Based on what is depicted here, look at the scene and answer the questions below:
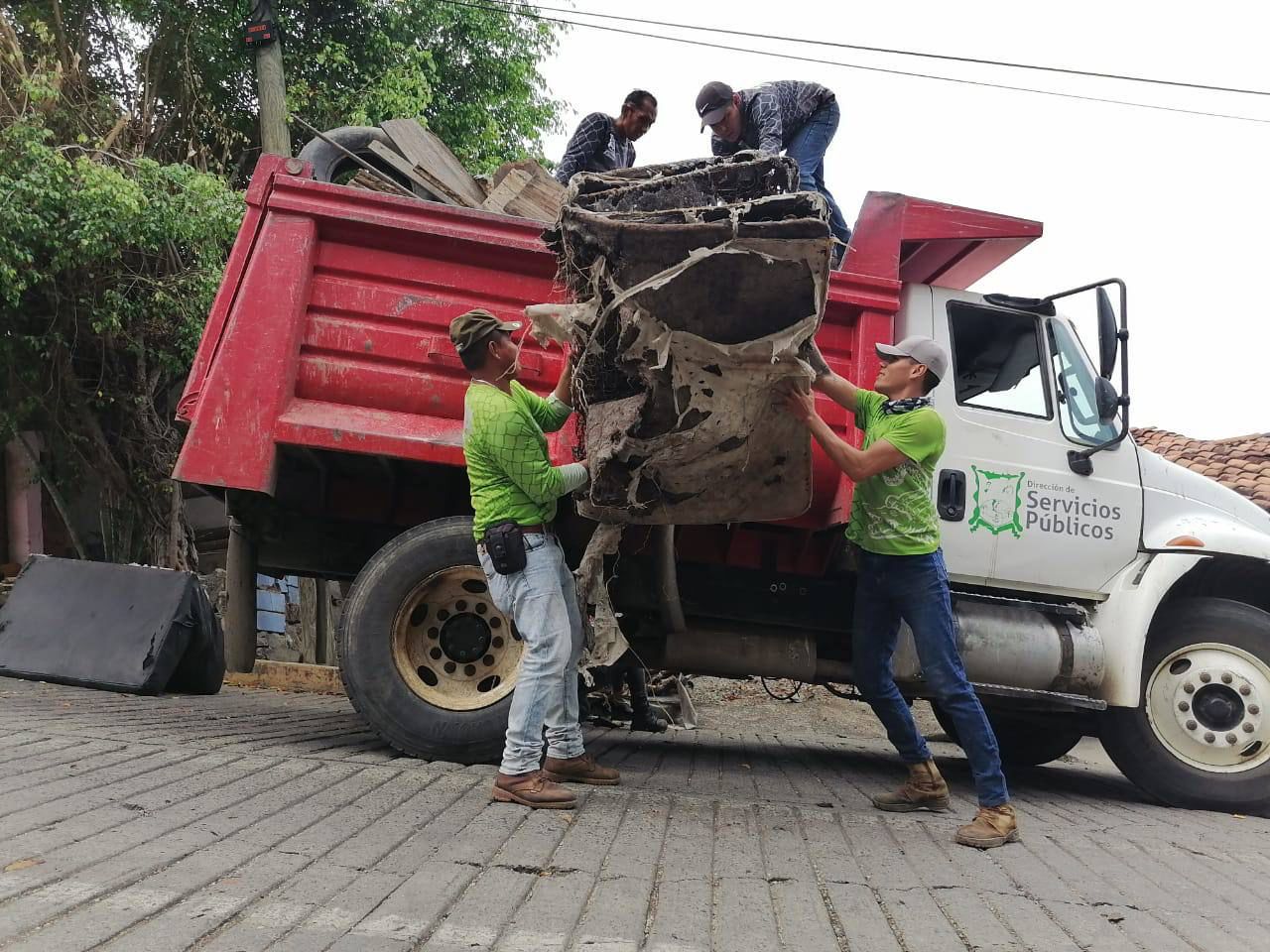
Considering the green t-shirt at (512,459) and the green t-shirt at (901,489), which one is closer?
the green t-shirt at (512,459)

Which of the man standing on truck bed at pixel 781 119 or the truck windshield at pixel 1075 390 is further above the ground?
the man standing on truck bed at pixel 781 119

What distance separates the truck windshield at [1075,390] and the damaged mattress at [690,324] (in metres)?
1.90

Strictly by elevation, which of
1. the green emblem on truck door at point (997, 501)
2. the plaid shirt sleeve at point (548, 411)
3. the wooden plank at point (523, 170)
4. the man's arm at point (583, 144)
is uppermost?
the man's arm at point (583, 144)

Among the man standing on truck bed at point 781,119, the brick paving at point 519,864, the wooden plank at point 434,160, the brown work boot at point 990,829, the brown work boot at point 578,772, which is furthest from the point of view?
the man standing on truck bed at point 781,119

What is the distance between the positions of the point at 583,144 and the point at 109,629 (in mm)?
4027

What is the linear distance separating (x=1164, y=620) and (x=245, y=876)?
14.3 ft

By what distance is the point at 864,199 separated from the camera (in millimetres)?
4852

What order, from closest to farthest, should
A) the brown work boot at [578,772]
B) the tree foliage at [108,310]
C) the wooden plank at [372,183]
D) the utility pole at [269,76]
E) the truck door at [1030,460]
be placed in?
the brown work boot at [578,772], the wooden plank at [372,183], the truck door at [1030,460], the tree foliage at [108,310], the utility pole at [269,76]

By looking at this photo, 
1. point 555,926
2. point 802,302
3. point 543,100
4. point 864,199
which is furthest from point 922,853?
point 543,100

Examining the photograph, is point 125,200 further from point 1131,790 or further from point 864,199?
point 1131,790

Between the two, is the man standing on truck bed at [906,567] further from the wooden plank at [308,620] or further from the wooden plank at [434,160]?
the wooden plank at [308,620]

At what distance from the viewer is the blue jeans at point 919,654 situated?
3.88 meters

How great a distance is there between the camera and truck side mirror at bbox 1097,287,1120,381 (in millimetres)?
4926

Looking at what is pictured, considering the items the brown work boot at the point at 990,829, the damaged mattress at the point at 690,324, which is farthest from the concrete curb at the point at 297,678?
the brown work boot at the point at 990,829
